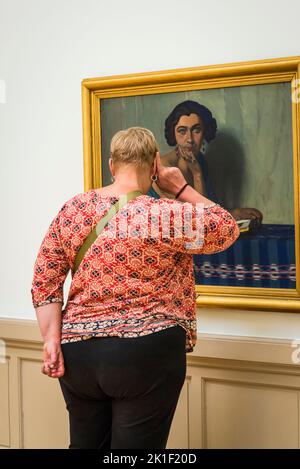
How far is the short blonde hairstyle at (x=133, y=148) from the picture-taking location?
7.05 ft

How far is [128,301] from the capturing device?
2.10 m

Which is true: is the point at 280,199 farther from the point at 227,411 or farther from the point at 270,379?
the point at 227,411

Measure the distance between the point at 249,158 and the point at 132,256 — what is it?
2.90 ft

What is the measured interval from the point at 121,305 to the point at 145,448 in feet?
1.60

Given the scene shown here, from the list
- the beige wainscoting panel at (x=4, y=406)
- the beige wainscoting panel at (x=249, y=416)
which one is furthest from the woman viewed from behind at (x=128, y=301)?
the beige wainscoting panel at (x=4, y=406)

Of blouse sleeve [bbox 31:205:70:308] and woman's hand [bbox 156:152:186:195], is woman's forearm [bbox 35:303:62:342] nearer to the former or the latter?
blouse sleeve [bbox 31:205:70:308]

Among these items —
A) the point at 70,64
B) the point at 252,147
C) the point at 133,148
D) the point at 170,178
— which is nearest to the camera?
the point at 133,148

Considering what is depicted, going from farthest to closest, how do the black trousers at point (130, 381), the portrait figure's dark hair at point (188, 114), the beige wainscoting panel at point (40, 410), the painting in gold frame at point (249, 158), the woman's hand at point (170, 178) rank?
1. the beige wainscoting panel at point (40, 410)
2. the portrait figure's dark hair at point (188, 114)
3. the painting in gold frame at point (249, 158)
4. the woman's hand at point (170, 178)
5. the black trousers at point (130, 381)

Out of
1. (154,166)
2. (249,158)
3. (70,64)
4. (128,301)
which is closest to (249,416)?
(128,301)

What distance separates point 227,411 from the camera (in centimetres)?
284

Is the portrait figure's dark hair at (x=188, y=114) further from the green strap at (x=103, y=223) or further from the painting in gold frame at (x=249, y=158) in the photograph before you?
the green strap at (x=103, y=223)

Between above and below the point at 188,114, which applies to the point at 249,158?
below

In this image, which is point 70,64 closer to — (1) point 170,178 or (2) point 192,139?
(2) point 192,139

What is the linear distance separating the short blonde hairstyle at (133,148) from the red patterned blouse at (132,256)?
0.14 m
